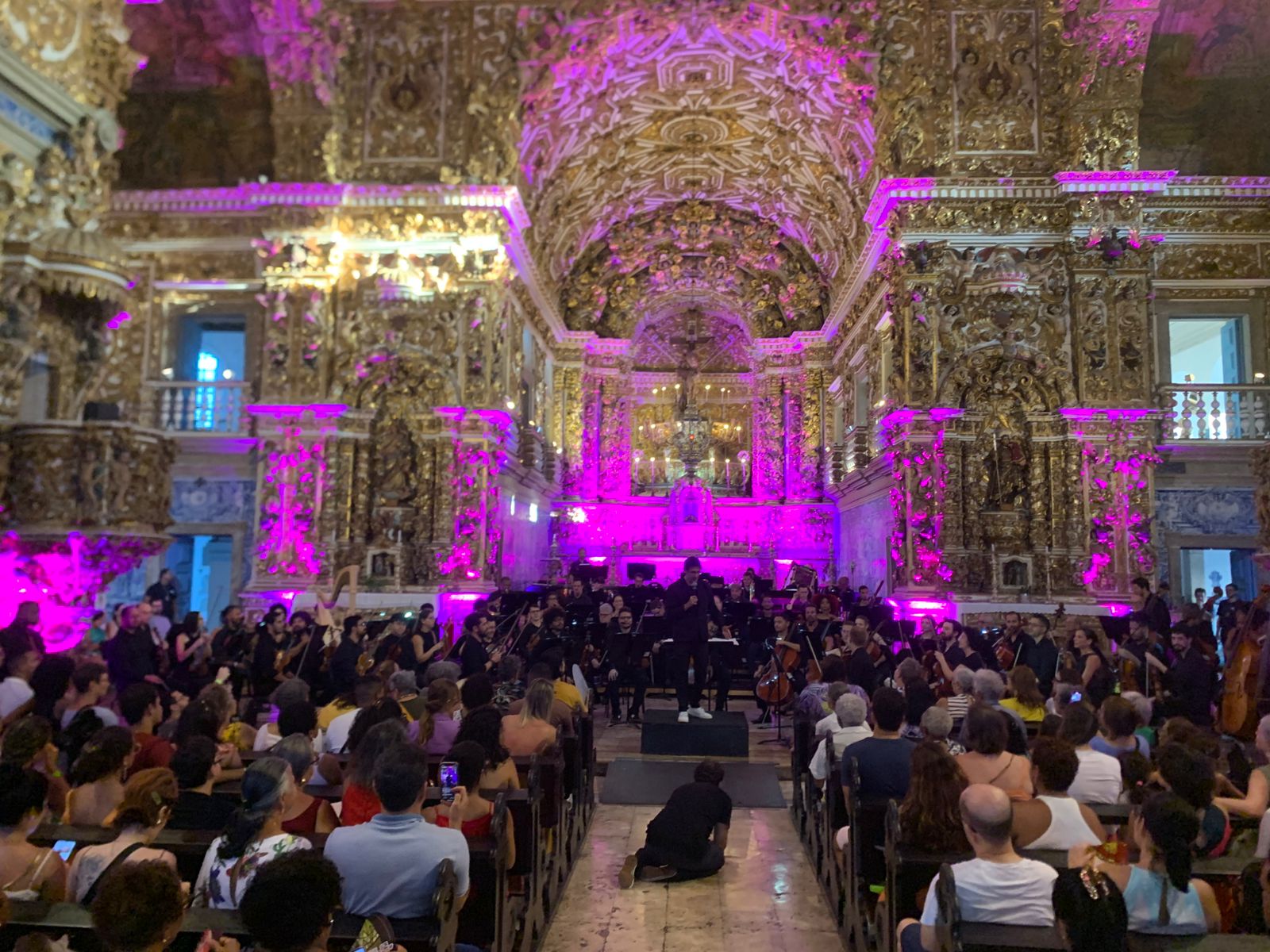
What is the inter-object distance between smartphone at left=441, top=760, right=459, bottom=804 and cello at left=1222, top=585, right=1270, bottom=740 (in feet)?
24.9

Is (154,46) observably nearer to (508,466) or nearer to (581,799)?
(508,466)

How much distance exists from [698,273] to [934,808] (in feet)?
82.3

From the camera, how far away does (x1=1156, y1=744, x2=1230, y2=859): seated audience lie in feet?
12.9

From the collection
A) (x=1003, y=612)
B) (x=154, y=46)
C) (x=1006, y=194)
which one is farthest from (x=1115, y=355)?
(x=154, y=46)

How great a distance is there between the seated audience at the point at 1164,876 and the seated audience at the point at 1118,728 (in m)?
2.48

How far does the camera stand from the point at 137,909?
2.47 metres

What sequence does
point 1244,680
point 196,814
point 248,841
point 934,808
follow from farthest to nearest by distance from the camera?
point 1244,680 → point 196,814 → point 934,808 → point 248,841

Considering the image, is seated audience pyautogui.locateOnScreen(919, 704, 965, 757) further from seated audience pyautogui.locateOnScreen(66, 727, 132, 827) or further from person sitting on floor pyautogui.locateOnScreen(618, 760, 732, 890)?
seated audience pyautogui.locateOnScreen(66, 727, 132, 827)

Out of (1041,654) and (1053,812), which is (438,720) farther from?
(1041,654)

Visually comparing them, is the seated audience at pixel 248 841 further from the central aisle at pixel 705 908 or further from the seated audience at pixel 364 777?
the central aisle at pixel 705 908

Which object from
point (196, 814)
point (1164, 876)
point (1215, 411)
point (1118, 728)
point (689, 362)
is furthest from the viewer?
point (689, 362)

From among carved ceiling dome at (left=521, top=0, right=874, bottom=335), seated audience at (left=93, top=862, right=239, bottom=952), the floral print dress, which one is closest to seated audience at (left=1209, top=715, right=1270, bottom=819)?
the floral print dress

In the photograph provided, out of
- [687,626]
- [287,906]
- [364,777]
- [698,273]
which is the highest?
[698,273]

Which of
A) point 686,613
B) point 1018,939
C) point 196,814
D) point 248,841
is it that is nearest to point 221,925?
point 248,841
